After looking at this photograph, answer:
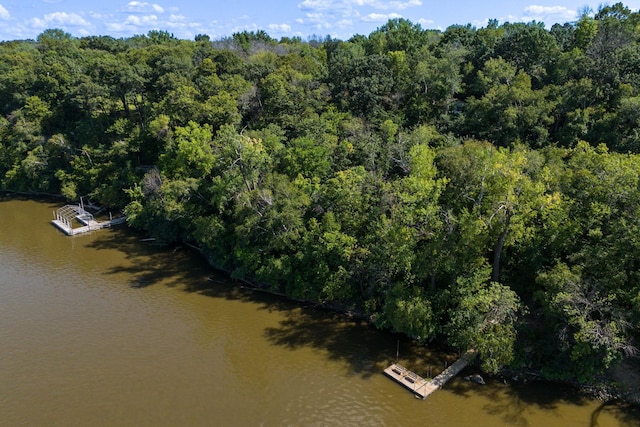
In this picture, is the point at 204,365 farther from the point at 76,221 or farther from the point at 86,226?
the point at 76,221

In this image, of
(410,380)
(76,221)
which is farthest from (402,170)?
(76,221)

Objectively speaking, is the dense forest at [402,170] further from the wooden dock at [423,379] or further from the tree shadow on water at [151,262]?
the tree shadow on water at [151,262]

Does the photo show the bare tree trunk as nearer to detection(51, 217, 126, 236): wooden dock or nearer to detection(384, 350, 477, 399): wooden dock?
detection(384, 350, 477, 399): wooden dock

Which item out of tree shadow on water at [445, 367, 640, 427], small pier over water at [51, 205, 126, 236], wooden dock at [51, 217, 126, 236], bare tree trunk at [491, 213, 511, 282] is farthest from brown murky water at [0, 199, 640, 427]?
small pier over water at [51, 205, 126, 236]

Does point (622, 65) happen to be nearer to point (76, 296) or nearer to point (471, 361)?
point (471, 361)

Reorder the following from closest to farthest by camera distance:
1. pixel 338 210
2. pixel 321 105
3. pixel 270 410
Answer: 1. pixel 270 410
2. pixel 338 210
3. pixel 321 105

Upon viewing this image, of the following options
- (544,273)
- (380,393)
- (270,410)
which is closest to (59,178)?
(270,410)

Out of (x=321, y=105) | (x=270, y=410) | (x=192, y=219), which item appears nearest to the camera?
(x=270, y=410)

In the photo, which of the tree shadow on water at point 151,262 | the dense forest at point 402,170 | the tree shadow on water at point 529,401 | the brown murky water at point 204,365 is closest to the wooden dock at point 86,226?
the tree shadow on water at point 151,262
